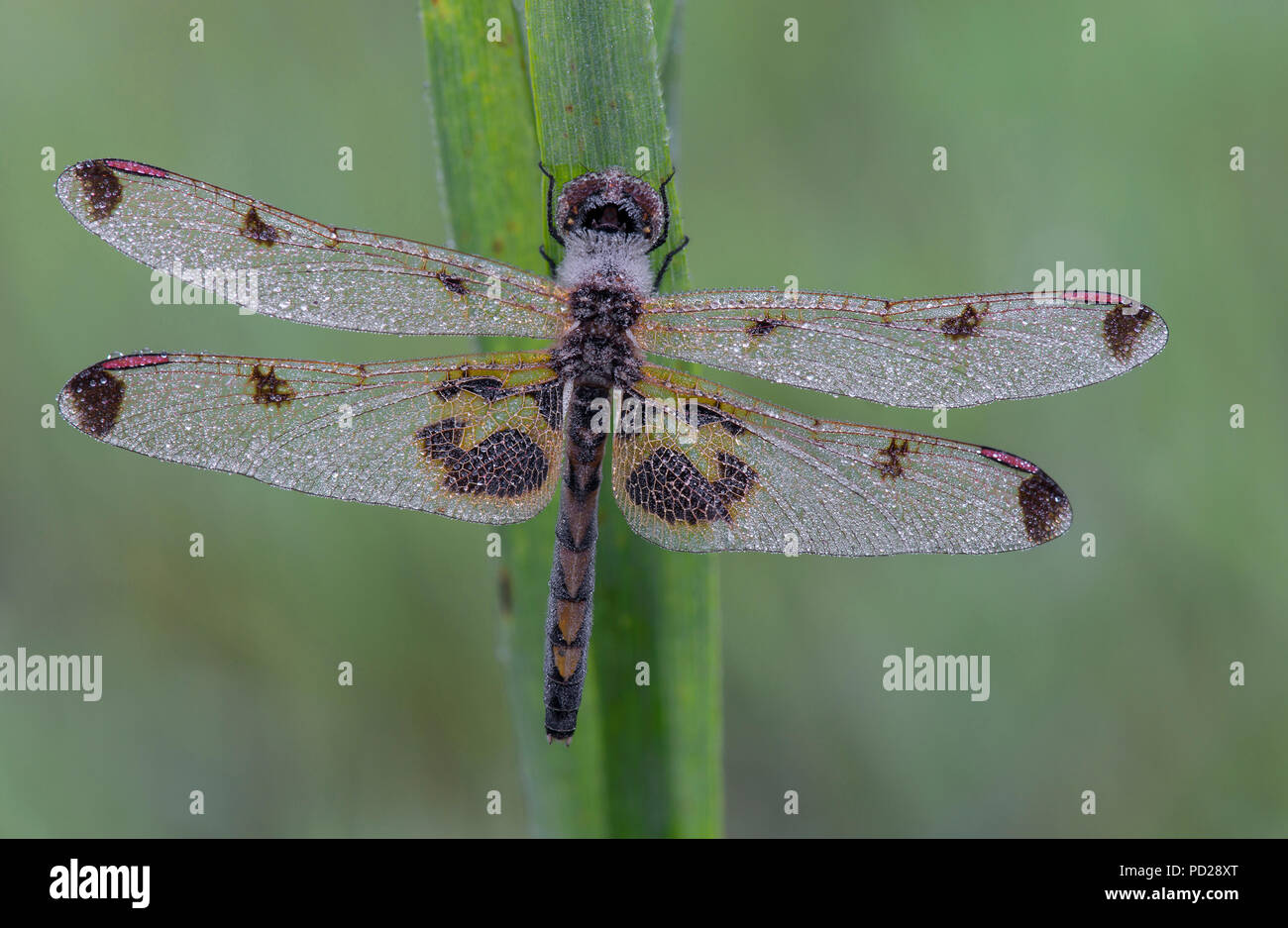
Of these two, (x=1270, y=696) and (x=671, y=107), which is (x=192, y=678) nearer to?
(x=671, y=107)

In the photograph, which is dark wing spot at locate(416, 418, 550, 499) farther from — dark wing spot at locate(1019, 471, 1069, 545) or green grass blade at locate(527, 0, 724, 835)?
dark wing spot at locate(1019, 471, 1069, 545)

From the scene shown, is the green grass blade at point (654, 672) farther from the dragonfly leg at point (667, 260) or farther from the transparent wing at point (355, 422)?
the transparent wing at point (355, 422)

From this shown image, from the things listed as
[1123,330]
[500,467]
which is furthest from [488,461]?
[1123,330]

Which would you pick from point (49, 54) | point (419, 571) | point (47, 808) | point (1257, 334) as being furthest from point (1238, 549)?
point (49, 54)
